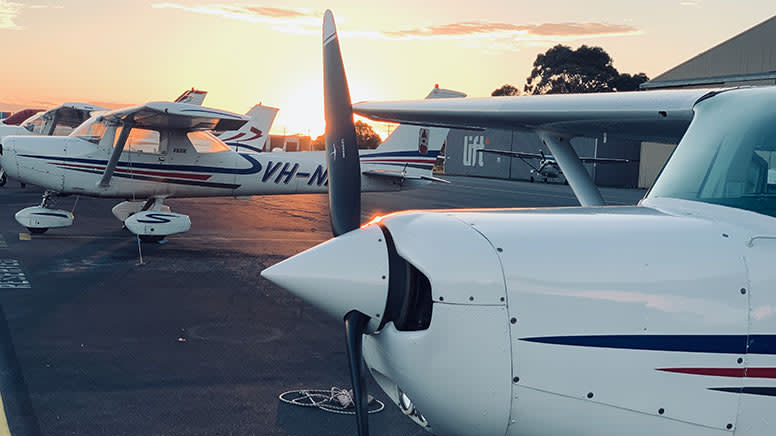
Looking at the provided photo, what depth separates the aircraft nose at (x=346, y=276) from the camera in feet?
8.33

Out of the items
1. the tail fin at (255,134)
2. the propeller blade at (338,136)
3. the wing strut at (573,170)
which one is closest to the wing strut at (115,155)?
the tail fin at (255,134)

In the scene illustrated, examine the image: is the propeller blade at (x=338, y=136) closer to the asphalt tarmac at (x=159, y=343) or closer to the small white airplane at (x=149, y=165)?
the asphalt tarmac at (x=159, y=343)

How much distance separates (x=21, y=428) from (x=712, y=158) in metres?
3.85

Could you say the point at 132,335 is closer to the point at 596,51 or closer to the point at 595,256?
the point at 595,256

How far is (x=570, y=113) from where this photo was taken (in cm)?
402

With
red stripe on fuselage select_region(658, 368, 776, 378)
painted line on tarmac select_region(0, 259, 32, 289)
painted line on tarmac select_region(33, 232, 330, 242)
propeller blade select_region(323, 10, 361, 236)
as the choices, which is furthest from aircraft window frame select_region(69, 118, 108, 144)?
red stripe on fuselage select_region(658, 368, 776, 378)

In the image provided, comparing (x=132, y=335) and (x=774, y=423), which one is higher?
(x=774, y=423)

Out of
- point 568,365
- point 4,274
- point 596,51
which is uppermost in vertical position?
point 596,51

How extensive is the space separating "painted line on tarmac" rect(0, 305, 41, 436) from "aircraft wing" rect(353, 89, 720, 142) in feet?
9.46

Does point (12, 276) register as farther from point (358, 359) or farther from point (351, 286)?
point (351, 286)

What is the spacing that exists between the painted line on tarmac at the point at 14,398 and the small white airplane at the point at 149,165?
6194 mm

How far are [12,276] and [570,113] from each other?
24.0 feet

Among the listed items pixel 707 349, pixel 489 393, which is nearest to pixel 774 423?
pixel 707 349

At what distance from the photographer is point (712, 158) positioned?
3.11 m
